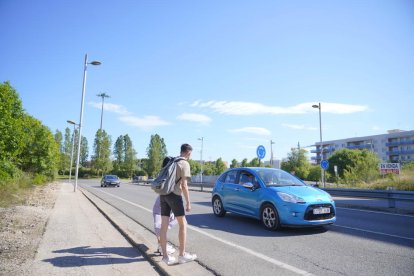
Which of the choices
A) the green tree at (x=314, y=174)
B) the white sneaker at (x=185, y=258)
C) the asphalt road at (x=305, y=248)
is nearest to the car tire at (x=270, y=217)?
the asphalt road at (x=305, y=248)

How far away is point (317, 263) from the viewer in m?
4.98

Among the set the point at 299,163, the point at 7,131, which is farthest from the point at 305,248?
the point at 299,163

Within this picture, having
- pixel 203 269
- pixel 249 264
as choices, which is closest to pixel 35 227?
pixel 203 269

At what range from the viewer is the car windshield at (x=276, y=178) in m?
8.27

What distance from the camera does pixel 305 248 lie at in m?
5.93

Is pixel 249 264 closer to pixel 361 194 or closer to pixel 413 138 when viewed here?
pixel 361 194

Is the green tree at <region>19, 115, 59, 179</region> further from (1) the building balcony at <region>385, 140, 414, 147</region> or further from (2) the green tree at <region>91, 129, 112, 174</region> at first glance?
(1) the building balcony at <region>385, 140, 414, 147</region>

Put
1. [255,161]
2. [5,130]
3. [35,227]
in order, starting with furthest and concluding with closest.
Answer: [255,161], [5,130], [35,227]

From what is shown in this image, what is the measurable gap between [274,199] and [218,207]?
2963 mm

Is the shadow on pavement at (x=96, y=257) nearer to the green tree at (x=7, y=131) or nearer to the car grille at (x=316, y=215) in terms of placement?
the car grille at (x=316, y=215)

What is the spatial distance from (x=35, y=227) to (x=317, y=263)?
6696mm

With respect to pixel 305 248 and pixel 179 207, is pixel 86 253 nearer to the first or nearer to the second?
pixel 179 207

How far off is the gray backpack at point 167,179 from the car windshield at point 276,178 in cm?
378

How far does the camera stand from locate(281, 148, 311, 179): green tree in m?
73.6
